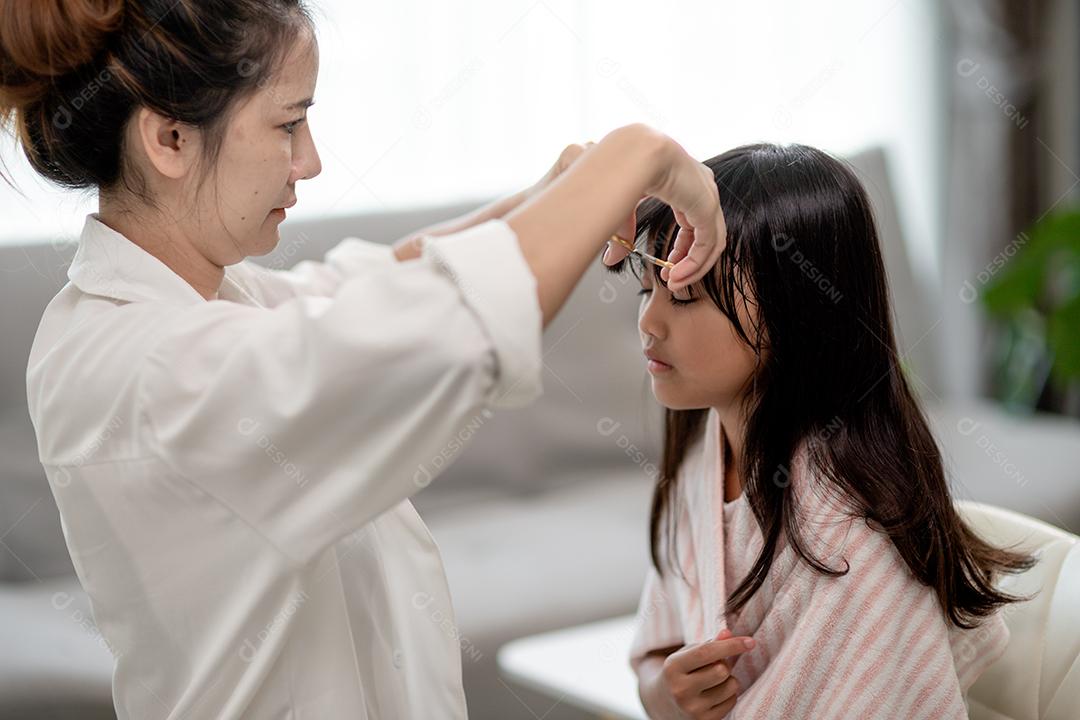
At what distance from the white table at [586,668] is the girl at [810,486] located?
239mm

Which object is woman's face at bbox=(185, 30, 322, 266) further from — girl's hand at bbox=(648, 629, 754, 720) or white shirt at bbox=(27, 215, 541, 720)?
girl's hand at bbox=(648, 629, 754, 720)

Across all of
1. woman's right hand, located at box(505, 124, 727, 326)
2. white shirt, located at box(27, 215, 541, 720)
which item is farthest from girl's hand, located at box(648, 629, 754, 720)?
woman's right hand, located at box(505, 124, 727, 326)

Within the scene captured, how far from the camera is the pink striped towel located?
1.17m

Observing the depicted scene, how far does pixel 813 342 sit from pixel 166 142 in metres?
0.68

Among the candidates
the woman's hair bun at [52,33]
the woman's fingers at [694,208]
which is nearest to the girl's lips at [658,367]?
the woman's fingers at [694,208]

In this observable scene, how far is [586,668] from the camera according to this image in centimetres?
171

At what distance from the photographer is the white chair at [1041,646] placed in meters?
1.27

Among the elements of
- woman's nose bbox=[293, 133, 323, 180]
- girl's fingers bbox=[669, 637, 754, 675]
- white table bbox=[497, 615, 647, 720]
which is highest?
woman's nose bbox=[293, 133, 323, 180]

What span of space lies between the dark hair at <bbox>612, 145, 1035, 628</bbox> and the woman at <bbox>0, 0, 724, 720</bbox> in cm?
13

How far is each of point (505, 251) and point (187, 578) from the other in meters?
0.41

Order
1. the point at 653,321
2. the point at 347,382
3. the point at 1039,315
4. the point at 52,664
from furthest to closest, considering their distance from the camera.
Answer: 1. the point at 1039,315
2. the point at 52,664
3. the point at 653,321
4. the point at 347,382

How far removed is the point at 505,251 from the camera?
794mm

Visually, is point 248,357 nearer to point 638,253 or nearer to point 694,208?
point 694,208

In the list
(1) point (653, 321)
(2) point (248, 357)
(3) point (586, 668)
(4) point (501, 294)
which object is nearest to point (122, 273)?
(2) point (248, 357)
